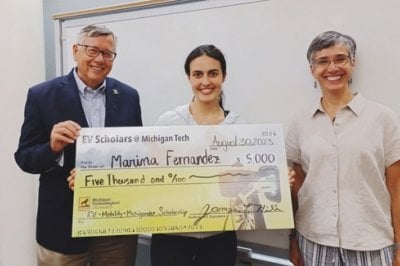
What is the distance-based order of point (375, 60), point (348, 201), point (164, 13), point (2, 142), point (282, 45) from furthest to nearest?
point (2, 142), point (164, 13), point (282, 45), point (375, 60), point (348, 201)

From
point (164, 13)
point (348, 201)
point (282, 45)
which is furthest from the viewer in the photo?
point (164, 13)

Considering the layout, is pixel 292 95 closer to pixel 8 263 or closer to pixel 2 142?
pixel 2 142

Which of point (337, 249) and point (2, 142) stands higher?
point (2, 142)

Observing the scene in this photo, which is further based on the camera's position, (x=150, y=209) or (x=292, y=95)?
(x=292, y=95)

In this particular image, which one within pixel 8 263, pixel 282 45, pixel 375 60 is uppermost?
pixel 282 45

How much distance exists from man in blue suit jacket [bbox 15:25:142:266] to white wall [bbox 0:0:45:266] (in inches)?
28.0

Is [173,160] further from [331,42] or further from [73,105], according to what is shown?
[331,42]

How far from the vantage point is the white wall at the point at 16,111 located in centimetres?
188

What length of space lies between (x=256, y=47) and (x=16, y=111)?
1.30 meters

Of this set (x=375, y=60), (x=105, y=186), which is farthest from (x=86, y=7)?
(x=375, y=60)

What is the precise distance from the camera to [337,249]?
120 cm

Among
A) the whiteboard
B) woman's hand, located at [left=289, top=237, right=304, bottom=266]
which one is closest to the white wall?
the whiteboard

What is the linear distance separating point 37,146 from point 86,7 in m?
0.98

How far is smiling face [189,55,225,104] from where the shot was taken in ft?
4.24
